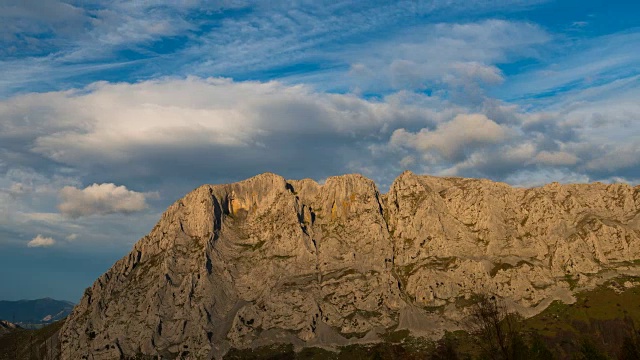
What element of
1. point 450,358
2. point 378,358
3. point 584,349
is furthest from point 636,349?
point 378,358

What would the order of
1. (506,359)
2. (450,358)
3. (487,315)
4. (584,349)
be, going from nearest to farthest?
Answer: (506,359), (487,315), (450,358), (584,349)

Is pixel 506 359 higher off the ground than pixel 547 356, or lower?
higher

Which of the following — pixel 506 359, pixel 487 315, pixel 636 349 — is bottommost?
pixel 636 349

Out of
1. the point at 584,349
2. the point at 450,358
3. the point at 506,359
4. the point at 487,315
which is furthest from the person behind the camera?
the point at 584,349

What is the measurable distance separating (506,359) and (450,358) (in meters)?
67.4

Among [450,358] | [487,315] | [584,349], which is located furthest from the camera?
[584,349]

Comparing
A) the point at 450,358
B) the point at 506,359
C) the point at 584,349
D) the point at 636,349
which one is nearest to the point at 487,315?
the point at 506,359

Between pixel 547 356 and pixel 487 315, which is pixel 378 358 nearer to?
pixel 547 356

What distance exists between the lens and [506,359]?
87688mm

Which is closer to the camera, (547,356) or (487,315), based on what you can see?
(487,315)

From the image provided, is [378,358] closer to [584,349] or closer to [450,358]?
[450,358]

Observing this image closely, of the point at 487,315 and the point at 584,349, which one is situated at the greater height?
the point at 487,315

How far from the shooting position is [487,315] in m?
94.4

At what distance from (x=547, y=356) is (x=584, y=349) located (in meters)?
12.4
